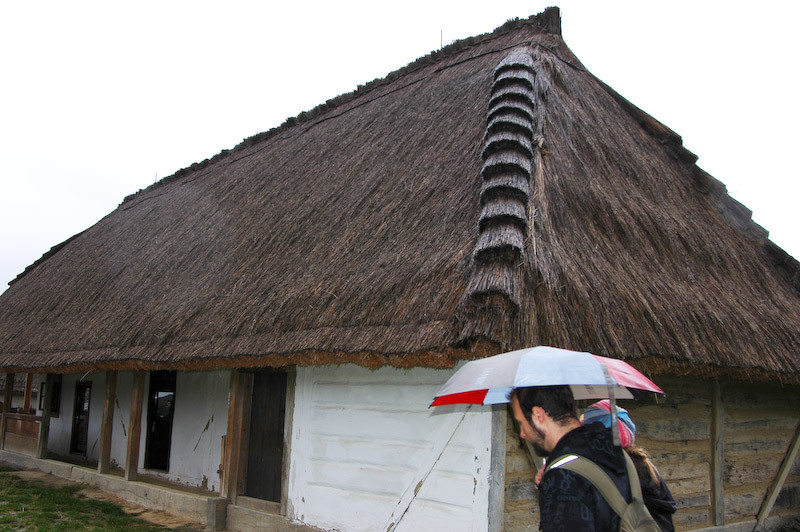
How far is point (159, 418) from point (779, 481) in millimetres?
9426

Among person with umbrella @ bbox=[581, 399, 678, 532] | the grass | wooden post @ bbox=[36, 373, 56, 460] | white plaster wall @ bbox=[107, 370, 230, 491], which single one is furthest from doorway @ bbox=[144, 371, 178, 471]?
person with umbrella @ bbox=[581, 399, 678, 532]

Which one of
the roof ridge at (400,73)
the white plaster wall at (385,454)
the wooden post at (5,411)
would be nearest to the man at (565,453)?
the white plaster wall at (385,454)

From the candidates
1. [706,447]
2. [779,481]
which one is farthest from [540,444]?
[779,481]

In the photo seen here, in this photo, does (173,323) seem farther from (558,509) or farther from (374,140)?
(558,509)

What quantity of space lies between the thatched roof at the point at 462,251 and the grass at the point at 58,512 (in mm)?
1920

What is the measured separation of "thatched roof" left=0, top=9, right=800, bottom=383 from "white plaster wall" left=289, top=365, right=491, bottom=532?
0.66 metres

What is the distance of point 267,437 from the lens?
27.5 feet

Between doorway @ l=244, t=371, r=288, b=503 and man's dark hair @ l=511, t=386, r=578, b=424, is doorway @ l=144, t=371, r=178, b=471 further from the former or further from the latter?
man's dark hair @ l=511, t=386, r=578, b=424

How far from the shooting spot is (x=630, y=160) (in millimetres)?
8297

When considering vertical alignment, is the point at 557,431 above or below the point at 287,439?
above

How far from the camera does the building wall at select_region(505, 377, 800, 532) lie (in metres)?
6.39

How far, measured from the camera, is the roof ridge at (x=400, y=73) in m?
9.62

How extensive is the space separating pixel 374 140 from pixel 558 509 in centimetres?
791

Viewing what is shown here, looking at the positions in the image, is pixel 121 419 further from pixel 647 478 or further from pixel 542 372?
pixel 542 372
